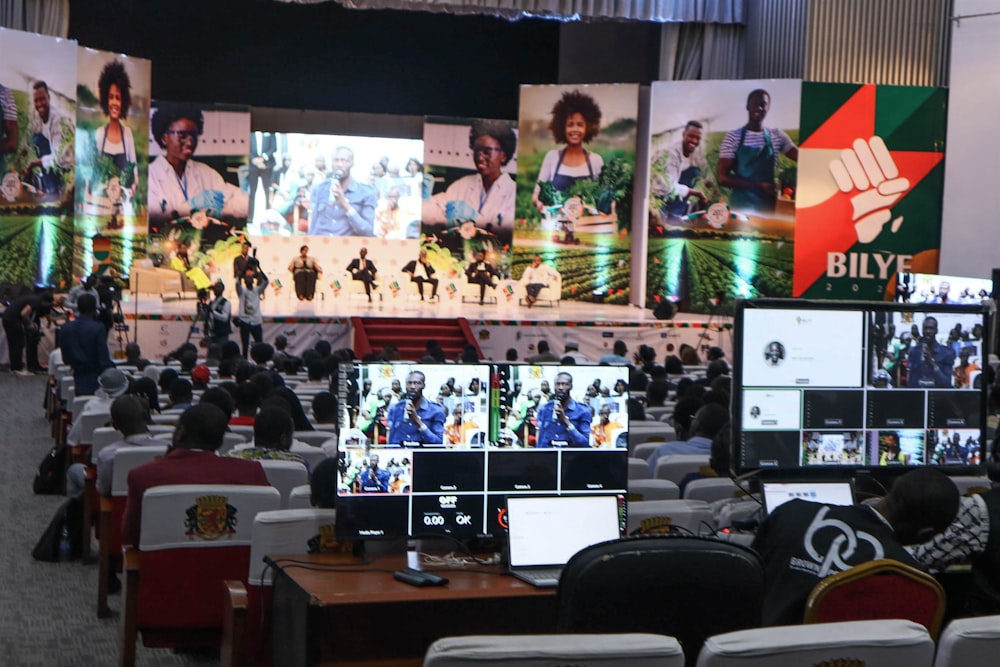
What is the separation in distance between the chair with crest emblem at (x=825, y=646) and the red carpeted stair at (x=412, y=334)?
14327mm

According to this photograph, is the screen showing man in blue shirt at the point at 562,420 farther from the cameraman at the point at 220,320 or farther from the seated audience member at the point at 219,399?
the cameraman at the point at 220,320

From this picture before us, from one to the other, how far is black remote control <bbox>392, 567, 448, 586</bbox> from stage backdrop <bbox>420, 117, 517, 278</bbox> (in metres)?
19.0

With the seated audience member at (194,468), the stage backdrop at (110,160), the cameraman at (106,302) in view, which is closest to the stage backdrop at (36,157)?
the stage backdrop at (110,160)

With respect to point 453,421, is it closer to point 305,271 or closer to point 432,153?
point 305,271

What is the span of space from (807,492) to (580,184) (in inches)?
674

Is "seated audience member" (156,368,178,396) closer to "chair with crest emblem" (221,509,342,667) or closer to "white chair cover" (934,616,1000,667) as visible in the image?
"chair with crest emblem" (221,509,342,667)

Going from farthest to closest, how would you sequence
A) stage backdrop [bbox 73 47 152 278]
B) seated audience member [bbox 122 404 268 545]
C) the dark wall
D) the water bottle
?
the dark wall, stage backdrop [bbox 73 47 152 278], the water bottle, seated audience member [bbox 122 404 268 545]

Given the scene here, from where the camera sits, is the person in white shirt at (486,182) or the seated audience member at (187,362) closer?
the seated audience member at (187,362)

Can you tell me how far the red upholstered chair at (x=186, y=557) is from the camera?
4586mm

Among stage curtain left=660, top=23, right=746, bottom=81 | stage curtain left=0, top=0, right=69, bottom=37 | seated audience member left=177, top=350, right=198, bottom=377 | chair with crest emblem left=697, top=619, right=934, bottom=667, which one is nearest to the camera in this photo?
chair with crest emblem left=697, top=619, right=934, bottom=667

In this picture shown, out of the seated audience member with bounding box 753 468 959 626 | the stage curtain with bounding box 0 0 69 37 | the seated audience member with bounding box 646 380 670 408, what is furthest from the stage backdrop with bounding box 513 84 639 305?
the seated audience member with bounding box 753 468 959 626

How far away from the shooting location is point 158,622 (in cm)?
471

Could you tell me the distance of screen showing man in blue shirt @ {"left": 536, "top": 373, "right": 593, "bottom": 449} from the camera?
3.97 metres

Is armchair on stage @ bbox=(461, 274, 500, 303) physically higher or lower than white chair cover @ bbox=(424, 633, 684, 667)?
higher
